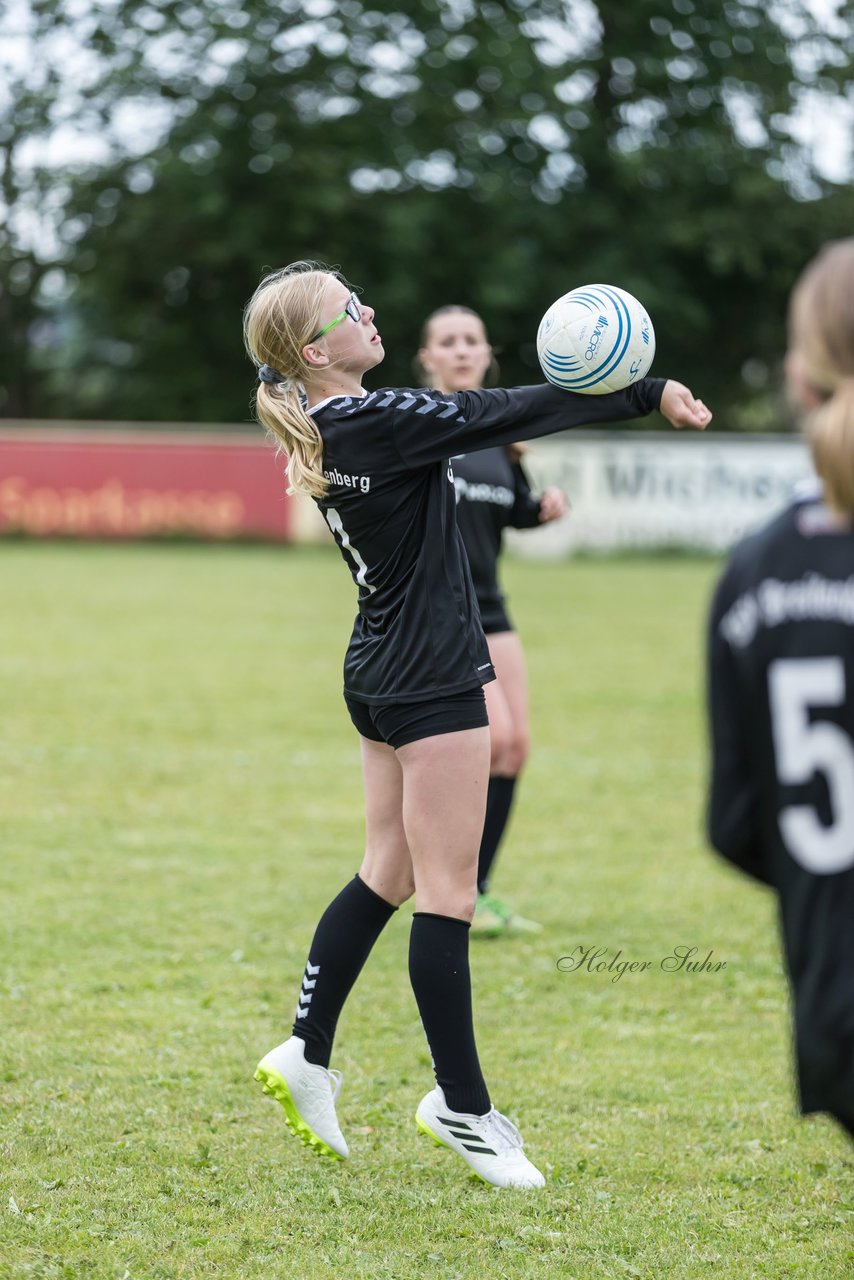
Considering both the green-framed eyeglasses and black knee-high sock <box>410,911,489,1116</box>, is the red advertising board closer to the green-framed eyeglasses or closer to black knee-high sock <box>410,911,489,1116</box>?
the green-framed eyeglasses

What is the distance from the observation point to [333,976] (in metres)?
4.04

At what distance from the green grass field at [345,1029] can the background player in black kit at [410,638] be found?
0.79 ft

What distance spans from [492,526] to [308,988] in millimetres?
2594

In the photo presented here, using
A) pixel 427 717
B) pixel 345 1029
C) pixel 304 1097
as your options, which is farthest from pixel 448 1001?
pixel 345 1029

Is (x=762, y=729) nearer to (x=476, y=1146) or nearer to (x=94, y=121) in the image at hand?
(x=476, y=1146)

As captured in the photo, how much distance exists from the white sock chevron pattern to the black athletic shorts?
69 cm

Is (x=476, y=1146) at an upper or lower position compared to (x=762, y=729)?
lower

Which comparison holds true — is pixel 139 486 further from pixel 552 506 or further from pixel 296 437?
pixel 296 437

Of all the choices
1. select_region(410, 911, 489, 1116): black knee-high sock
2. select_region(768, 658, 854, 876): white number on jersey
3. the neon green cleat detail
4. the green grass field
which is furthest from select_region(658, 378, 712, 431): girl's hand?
the neon green cleat detail

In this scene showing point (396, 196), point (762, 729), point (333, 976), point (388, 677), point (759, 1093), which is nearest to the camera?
point (762, 729)

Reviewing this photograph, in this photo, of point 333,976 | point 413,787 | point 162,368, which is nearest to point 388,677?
point 413,787

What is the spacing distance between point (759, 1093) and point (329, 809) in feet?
13.2

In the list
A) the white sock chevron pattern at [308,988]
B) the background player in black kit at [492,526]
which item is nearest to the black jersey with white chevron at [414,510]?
the white sock chevron pattern at [308,988]

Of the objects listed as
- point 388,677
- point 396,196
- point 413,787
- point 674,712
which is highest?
point 396,196
